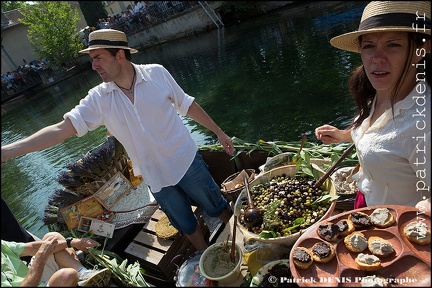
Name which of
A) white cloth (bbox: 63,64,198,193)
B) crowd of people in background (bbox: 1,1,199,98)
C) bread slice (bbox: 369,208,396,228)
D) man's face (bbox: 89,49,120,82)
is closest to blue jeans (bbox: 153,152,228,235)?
white cloth (bbox: 63,64,198,193)

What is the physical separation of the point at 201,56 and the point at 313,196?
15.2 m

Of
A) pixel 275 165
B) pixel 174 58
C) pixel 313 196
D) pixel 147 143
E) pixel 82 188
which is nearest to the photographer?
pixel 313 196

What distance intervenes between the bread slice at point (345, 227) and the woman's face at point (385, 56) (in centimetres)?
79

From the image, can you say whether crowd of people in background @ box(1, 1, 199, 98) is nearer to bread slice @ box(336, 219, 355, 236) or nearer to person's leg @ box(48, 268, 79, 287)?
person's leg @ box(48, 268, 79, 287)

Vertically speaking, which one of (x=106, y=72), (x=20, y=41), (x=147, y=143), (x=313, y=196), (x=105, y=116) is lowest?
(x=313, y=196)

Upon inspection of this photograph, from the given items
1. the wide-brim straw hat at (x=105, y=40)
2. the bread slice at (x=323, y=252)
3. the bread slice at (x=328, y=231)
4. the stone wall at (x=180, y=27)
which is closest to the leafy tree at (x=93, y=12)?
the stone wall at (x=180, y=27)

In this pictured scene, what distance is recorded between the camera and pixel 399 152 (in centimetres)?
162

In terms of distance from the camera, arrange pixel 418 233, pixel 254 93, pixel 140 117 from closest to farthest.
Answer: pixel 418 233, pixel 140 117, pixel 254 93

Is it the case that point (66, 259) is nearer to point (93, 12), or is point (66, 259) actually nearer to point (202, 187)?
point (202, 187)

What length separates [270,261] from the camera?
2215 millimetres

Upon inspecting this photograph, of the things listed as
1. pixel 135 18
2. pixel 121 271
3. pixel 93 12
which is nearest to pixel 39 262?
pixel 121 271

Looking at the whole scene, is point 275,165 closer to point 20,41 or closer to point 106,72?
point 106,72

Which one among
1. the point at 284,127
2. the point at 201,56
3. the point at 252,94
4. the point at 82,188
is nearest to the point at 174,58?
the point at 201,56

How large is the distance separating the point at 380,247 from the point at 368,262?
0.11 metres
